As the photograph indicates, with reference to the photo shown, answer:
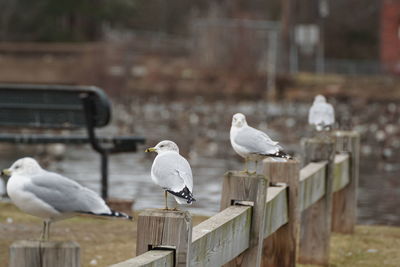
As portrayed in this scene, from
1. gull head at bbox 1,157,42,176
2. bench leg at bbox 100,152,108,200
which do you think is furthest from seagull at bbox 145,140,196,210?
bench leg at bbox 100,152,108,200

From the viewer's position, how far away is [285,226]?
779 cm

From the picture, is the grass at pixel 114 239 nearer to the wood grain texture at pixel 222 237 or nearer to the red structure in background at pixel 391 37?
the wood grain texture at pixel 222 237

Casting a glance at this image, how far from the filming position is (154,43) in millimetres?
68562

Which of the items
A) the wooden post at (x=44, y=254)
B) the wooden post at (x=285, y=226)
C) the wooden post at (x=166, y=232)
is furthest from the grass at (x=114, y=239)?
the wooden post at (x=44, y=254)

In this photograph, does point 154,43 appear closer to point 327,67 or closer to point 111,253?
point 327,67

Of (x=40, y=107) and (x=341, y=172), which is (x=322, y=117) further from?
(x=40, y=107)

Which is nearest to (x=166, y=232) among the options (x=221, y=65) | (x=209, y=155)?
(x=209, y=155)

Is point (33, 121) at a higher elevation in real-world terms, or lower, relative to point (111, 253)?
higher

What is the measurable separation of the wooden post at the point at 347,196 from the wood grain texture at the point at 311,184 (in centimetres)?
166

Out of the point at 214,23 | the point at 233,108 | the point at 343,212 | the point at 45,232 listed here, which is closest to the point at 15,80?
the point at 233,108

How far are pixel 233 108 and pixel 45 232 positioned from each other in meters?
42.7

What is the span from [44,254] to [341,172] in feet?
20.6

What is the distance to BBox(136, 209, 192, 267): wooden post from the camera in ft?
15.7

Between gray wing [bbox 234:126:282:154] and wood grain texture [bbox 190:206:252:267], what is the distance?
358mm
